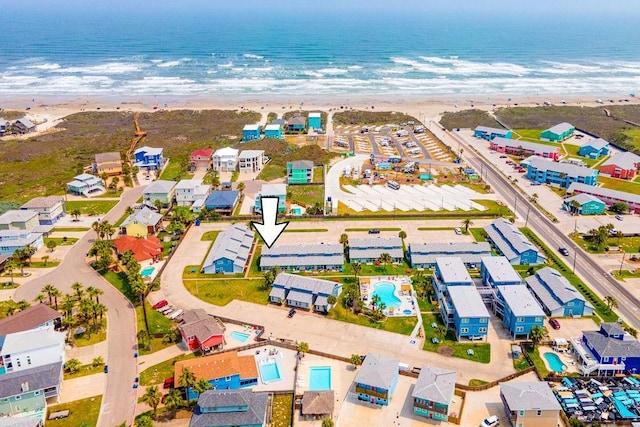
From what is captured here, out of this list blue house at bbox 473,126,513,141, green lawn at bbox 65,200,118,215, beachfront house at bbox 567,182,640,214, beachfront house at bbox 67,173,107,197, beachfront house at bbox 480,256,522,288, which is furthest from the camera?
blue house at bbox 473,126,513,141

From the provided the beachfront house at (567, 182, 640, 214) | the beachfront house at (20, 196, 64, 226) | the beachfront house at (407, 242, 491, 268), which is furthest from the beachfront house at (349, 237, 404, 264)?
the beachfront house at (20, 196, 64, 226)

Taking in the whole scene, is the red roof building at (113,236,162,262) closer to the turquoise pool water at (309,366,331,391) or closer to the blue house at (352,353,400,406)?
the turquoise pool water at (309,366,331,391)

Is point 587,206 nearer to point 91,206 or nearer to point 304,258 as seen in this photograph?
point 304,258

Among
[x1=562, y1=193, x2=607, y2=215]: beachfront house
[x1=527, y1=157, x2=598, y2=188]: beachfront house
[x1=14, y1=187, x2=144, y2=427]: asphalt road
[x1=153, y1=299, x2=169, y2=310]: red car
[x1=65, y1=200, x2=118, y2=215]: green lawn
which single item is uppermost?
[x1=527, y1=157, x2=598, y2=188]: beachfront house

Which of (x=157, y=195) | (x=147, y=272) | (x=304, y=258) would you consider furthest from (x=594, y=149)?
(x=147, y=272)

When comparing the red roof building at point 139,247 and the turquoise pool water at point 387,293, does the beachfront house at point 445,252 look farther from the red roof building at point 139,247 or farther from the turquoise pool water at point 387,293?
the red roof building at point 139,247

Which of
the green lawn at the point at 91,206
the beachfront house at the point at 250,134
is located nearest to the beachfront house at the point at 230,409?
the green lawn at the point at 91,206
